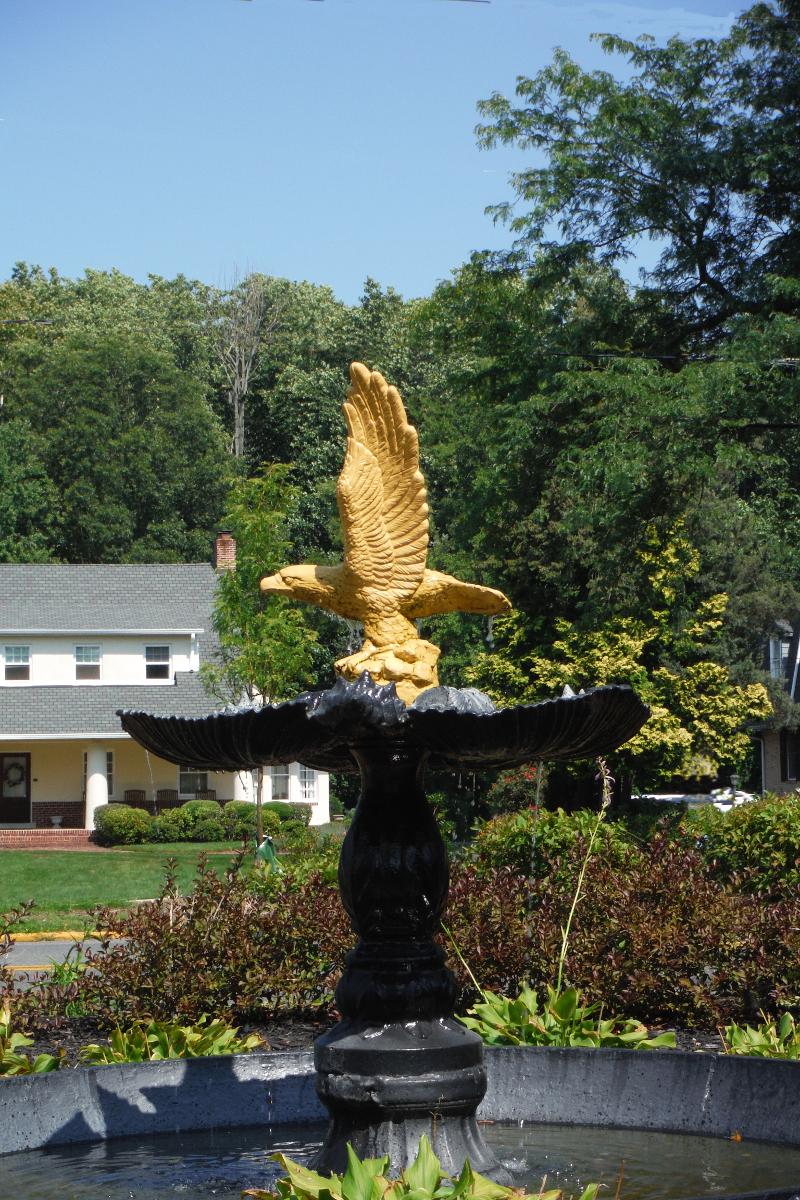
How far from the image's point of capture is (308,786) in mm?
42031

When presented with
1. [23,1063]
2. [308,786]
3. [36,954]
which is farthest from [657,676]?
Answer: [23,1063]

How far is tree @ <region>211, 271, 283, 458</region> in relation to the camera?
200ft

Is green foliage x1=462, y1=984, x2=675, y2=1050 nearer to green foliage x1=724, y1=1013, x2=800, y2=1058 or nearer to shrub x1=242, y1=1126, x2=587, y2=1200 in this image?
green foliage x1=724, y1=1013, x2=800, y2=1058

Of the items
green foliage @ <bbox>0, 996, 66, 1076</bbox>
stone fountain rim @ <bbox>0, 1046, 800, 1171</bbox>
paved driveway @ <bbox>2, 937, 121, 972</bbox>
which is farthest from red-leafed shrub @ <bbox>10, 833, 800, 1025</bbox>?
paved driveway @ <bbox>2, 937, 121, 972</bbox>

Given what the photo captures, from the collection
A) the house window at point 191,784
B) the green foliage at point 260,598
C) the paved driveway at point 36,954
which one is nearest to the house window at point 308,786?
the house window at point 191,784

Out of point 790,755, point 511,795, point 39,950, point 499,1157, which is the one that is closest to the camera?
point 499,1157

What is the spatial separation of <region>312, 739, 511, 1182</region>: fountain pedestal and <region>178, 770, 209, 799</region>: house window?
1351 inches

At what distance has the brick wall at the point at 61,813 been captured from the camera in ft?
125

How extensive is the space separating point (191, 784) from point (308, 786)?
4665 millimetres

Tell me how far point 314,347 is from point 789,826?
2022 inches

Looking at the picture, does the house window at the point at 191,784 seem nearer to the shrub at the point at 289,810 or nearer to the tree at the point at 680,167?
the shrub at the point at 289,810

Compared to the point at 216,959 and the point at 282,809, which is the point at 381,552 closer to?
the point at 216,959

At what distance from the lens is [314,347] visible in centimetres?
5866

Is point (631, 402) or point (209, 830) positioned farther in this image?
point (209, 830)
